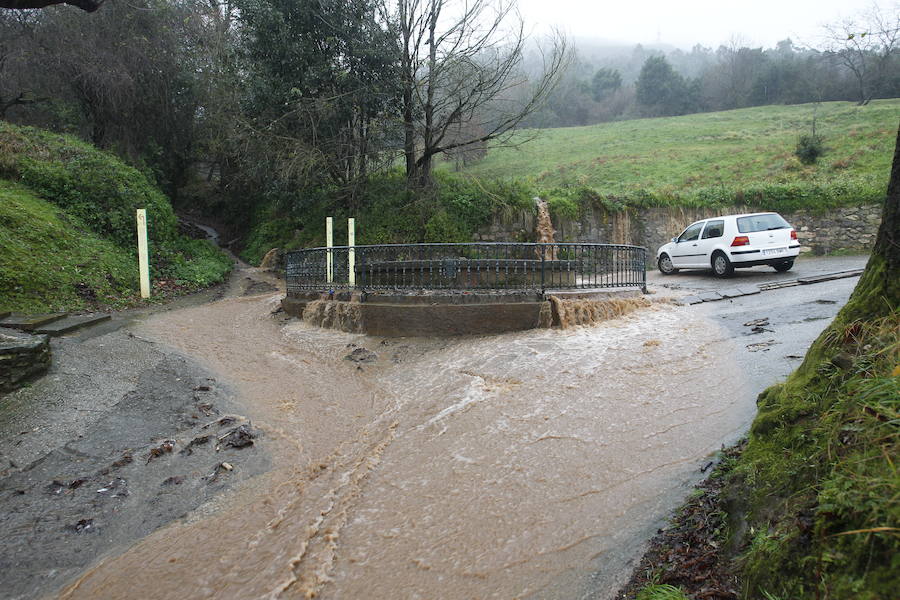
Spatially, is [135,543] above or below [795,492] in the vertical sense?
below

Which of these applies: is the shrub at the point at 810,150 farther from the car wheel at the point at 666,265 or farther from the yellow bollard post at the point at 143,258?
the yellow bollard post at the point at 143,258

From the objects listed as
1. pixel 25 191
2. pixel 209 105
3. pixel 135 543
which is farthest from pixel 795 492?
pixel 209 105

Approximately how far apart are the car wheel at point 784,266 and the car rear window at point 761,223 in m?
0.98

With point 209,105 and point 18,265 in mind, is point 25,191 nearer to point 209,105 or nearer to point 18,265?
point 18,265

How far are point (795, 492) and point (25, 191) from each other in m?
17.0

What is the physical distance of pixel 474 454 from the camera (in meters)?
4.98

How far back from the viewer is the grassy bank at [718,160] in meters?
19.2

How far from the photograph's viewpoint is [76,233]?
12891 millimetres

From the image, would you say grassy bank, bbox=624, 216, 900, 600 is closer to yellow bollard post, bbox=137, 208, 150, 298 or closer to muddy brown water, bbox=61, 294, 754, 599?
muddy brown water, bbox=61, 294, 754, 599

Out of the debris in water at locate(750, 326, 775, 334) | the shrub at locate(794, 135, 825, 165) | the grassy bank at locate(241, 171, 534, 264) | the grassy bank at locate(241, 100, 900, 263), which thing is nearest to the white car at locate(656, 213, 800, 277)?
the grassy bank at locate(241, 100, 900, 263)

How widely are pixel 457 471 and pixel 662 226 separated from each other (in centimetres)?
1806

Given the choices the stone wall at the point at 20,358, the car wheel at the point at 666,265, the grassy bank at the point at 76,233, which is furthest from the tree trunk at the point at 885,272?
the car wheel at the point at 666,265

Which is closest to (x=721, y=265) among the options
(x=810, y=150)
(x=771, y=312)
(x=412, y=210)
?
(x=771, y=312)

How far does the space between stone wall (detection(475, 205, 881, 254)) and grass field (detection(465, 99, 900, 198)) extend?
1100 mm
